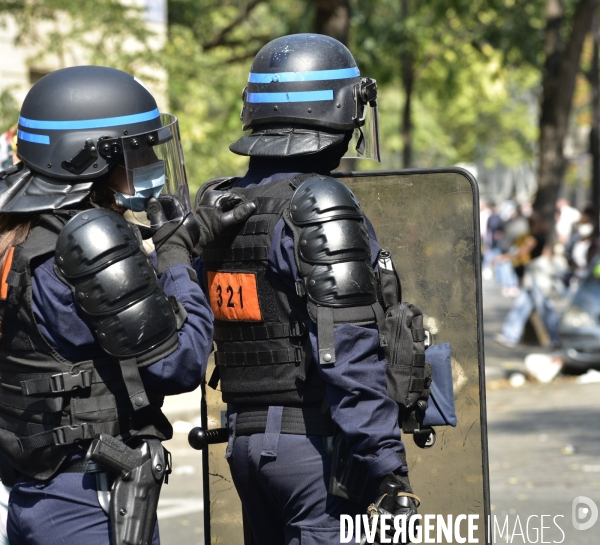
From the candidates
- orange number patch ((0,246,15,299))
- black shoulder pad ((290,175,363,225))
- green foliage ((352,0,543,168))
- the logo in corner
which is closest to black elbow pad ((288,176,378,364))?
black shoulder pad ((290,175,363,225))

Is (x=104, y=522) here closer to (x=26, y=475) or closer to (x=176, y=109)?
(x=26, y=475)

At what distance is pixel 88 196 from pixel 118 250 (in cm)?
29

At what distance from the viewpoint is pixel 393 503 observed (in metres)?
2.73

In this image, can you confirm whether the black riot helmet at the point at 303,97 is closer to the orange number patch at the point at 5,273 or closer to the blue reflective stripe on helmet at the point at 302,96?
the blue reflective stripe on helmet at the point at 302,96

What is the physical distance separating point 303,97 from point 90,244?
0.87 metres

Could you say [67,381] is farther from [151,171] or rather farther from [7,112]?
[7,112]

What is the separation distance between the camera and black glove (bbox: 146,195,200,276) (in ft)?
9.46

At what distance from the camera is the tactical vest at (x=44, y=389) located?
2.62 m

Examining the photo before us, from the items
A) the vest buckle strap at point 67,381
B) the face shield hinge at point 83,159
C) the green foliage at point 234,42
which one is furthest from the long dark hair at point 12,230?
the green foliage at point 234,42

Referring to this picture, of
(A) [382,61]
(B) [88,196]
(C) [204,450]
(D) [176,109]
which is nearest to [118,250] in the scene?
(B) [88,196]

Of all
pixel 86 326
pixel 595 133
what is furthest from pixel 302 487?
pixel 595 133

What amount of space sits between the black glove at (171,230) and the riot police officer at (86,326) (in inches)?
1.0

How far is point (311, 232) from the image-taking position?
2.82m

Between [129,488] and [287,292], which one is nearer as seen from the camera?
[129,488]
